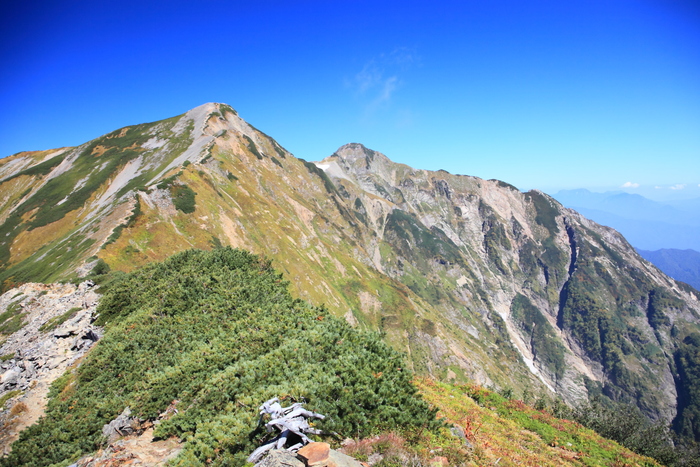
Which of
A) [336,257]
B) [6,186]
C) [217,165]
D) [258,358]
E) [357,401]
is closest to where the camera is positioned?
[357,401]

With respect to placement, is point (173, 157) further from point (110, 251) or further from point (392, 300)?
point (392, 300)

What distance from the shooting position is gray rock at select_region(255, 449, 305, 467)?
8.37 metres

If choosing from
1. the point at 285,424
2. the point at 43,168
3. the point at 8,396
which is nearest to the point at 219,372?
the point at 285,424

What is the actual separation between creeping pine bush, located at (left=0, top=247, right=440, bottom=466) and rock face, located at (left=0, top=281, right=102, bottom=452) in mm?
2014

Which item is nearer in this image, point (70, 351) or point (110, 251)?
point (70, 351)

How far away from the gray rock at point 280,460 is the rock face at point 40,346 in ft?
65.8

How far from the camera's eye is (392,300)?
158500 millimetres

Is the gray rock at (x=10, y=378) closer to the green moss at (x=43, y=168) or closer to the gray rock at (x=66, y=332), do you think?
the gray rock at (x=66, y=332)

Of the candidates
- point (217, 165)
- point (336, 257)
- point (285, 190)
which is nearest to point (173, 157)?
point (217, 165)

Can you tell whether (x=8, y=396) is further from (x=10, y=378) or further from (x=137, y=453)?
(x=137, y=453)

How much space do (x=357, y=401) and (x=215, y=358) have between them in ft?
30.8

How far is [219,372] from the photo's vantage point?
16.2 meters

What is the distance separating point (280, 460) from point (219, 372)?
918 cm

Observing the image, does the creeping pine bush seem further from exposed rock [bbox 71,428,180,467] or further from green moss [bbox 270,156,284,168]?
green moss [bbox 270,156,284,168]
